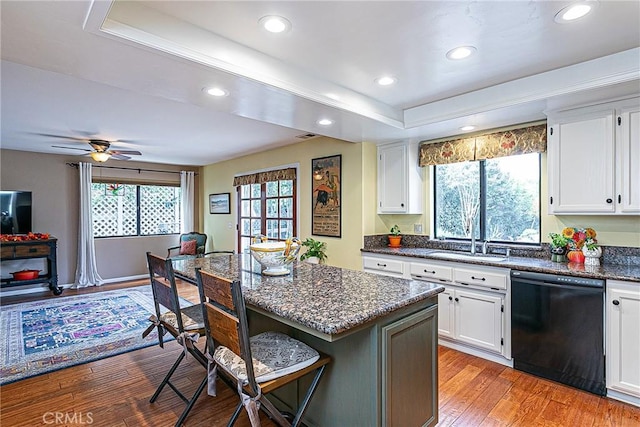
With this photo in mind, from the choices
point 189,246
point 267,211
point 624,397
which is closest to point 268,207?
point 267,211

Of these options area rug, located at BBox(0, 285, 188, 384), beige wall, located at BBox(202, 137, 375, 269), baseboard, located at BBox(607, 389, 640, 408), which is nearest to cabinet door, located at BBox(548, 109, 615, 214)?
baseboard, located at BBox(607, 389, 640, 408)

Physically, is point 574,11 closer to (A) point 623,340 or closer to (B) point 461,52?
(B) point 461,52

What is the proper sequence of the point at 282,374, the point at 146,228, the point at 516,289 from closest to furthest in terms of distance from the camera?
the point at 282,374
the point at 516,289
the point at 146,228

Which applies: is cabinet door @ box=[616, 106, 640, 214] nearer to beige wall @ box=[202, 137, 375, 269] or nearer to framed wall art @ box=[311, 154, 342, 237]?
beige wall @ box=[202, 137, 375, 269]

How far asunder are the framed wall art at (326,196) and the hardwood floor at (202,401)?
2.14 m

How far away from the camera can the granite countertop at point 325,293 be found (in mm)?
1434

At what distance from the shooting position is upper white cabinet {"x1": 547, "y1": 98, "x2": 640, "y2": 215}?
252 cm

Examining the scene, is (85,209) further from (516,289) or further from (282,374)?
(516,289)

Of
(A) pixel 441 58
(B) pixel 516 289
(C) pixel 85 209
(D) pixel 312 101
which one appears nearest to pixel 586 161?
(B) pixel 516 289

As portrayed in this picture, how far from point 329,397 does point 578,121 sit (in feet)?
9.31

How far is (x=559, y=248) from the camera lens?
2988mm

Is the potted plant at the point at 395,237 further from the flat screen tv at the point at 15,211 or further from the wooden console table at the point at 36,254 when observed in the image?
the flat screen tv at the point at 15,211

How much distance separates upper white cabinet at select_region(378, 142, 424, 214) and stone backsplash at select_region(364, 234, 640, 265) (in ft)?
1.21

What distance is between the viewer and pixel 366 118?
3.11 metres
